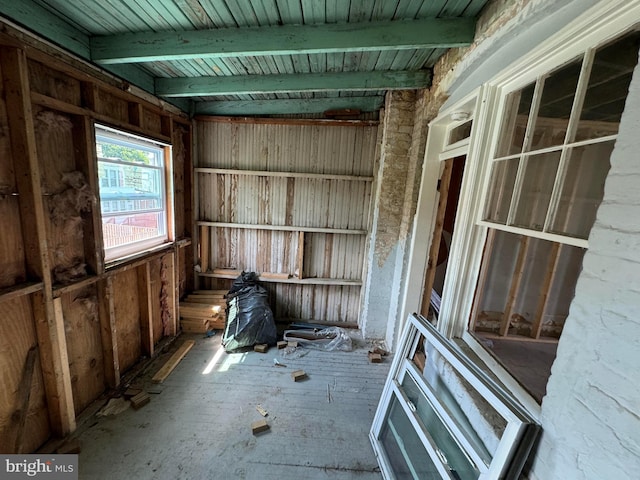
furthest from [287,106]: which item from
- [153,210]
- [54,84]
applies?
[54,84]

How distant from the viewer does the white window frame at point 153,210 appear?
2.31m

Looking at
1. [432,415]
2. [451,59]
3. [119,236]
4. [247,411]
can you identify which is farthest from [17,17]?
[432,415]

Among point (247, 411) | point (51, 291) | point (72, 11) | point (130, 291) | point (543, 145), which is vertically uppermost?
point (72, 11)

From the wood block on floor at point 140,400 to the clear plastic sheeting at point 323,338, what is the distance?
155 cm

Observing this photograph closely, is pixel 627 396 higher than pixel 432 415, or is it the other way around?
pixel 627 396

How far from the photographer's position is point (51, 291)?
5.84 feet

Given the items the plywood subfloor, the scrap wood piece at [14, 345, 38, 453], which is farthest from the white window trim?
the scrap wood piece at [14, 345, 38, 453]

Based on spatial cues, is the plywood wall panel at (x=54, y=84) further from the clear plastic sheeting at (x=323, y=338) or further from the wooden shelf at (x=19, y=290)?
the clear plastic sheeting at (x=323, y=338)

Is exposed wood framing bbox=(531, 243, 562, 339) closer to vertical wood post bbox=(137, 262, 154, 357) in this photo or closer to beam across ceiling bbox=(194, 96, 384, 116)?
beam across ceiling bbox=(194, 96, 384, 116)

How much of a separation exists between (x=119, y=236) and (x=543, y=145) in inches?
133

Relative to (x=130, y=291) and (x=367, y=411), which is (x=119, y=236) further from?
(x=367, y=411)

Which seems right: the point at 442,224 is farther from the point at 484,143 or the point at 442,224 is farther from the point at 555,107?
the point at 555,107

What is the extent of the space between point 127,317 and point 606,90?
3.89 m

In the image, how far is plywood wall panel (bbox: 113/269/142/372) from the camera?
8.30 feet
